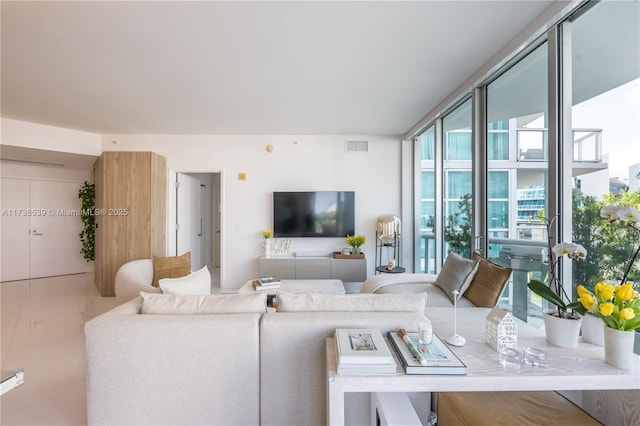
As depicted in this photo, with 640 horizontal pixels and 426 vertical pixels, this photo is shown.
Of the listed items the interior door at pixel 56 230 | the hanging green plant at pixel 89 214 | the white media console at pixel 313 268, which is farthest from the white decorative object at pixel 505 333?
the interior door at pixel 56 230

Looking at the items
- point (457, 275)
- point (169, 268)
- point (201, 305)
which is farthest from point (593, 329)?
point (169, 268)

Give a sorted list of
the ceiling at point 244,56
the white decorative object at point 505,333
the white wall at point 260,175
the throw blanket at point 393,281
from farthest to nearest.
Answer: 1. the white wall at point 260,175
2. the throw blanket at point 393,281
3. the ceiling at point 244,56
4. the white decorative object at point 505,333

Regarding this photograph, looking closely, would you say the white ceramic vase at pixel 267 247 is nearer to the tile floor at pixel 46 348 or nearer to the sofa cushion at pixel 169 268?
the sofa cushion at pixel 169 268

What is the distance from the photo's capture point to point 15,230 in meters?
5.20

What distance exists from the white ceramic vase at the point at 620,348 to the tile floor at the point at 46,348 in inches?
114

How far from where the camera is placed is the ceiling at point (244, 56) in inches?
75.8

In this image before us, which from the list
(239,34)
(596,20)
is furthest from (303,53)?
(596,20)

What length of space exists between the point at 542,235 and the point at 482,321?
909 mm

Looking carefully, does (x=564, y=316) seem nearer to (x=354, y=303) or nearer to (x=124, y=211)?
(x=354, y=303)

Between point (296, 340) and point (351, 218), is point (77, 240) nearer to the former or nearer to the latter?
point (351, 218)

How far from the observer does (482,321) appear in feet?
6.51

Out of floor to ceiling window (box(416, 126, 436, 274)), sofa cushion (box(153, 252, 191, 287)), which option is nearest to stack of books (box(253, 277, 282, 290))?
sofa cushion (box(153, 252, 191, 287))

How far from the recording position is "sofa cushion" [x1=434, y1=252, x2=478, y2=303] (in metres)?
2.56

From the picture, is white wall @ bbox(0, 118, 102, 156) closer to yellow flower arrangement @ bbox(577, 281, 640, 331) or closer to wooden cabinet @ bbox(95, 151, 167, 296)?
wooden cabinet @ bbox(95, 151, 167, 296)
